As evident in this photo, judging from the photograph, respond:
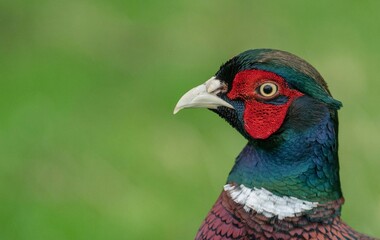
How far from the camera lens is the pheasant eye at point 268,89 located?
12.7 feet

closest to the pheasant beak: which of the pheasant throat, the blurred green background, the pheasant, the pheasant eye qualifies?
the pheasant

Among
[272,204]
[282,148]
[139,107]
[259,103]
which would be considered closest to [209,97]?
[259,103]

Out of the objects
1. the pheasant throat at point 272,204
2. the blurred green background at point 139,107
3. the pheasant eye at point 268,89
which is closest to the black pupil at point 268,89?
the pheasant eye at point 268,89

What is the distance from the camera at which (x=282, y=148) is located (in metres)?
3.87

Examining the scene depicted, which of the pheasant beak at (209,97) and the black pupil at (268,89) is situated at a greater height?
the black pupil at (268,89)

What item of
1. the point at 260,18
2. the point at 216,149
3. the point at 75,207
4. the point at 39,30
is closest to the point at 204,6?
the point at 260,18

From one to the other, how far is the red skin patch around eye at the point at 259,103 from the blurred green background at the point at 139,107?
2.53 metres

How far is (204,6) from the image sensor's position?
A: 28.4ft

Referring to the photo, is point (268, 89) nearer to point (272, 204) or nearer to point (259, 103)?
point (259, 103)

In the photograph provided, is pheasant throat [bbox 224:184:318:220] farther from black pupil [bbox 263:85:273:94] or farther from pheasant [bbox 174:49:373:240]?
black pupil [bbox 263:85:273:94]

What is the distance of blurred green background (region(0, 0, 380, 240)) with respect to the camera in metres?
6.54

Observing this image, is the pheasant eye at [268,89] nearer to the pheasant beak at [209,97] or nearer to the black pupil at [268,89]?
the black pupil at [268,89]

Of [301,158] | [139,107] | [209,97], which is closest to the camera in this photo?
[301,158]

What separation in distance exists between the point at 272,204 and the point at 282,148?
Answer: 0.20m
